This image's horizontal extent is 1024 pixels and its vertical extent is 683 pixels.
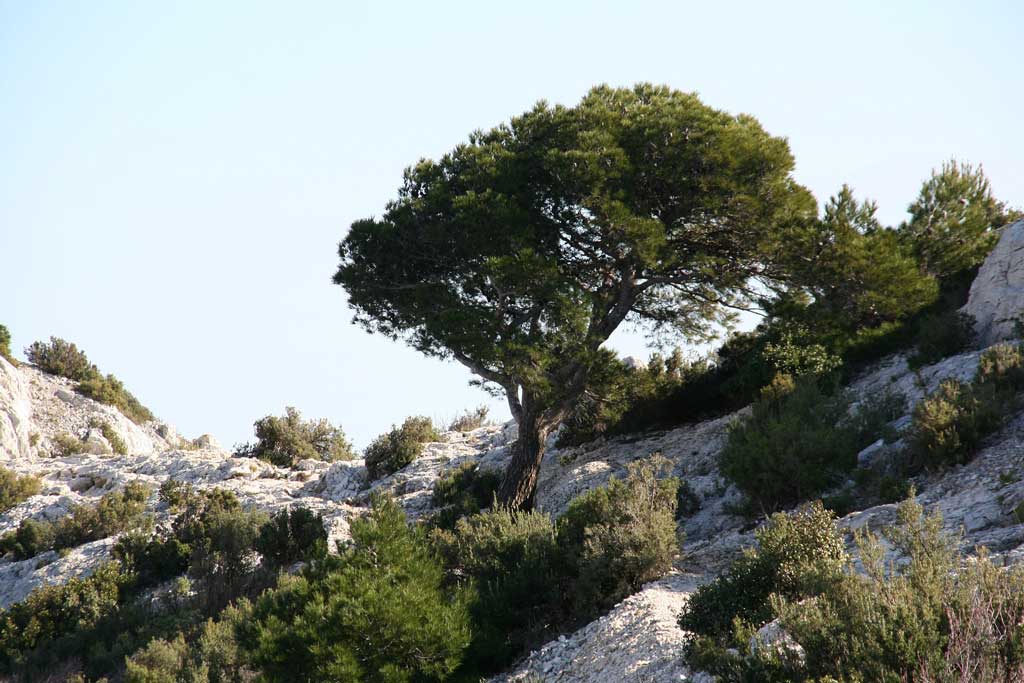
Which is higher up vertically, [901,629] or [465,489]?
[465,489]

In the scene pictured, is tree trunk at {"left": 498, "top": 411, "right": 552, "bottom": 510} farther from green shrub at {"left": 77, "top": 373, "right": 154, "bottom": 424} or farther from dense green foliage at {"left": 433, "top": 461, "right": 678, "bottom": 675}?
green shrub at {"left": 77, "top": 373, "right": 154, "bottom": 424}

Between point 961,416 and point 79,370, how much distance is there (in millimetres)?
32930

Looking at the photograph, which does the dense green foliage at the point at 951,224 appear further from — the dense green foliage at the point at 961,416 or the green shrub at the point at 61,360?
the green shrub at the point at 61,360

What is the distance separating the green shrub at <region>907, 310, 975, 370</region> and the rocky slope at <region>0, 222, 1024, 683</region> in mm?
260

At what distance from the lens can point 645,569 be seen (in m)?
9.97

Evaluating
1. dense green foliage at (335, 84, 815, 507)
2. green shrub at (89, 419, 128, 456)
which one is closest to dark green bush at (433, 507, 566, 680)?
dense green foliage at (335, 84, 815, 507)

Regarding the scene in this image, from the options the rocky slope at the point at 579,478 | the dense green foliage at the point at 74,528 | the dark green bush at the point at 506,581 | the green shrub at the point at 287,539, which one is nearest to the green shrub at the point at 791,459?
the rocky slope at the point at 579,478

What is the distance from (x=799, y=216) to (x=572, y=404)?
5.76 metres

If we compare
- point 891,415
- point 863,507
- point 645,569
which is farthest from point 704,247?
point 645,569

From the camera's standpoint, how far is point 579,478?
17406 millimetres

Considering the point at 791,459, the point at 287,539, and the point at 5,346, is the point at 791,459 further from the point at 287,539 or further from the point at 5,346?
the point at 5,346

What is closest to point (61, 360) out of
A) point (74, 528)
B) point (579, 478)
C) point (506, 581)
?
point (74, 528)

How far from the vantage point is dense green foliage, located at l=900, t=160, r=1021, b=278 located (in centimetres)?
2002

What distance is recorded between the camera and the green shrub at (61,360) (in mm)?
34031
